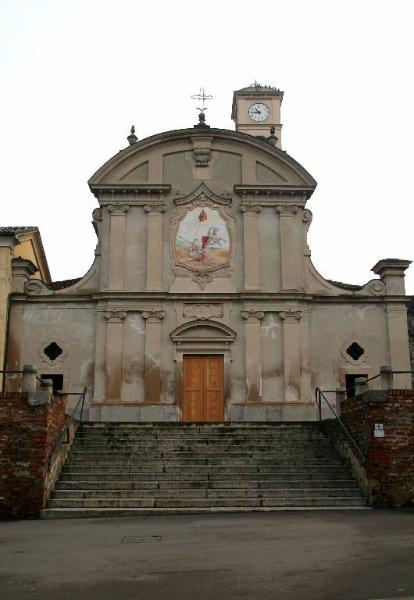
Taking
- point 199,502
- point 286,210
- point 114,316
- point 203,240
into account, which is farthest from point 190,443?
point 286,210

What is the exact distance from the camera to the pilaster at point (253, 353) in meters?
22.3

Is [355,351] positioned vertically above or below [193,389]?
above

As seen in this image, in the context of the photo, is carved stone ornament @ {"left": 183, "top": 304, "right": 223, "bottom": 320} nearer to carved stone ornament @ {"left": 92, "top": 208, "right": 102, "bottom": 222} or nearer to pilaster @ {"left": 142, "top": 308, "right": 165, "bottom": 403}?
pilaster @ {"left": 142, "top": 308, "right": 165, "bottom": 403}

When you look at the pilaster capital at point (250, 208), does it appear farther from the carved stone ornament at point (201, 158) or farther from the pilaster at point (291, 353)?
the pilaster at point (291, 353)

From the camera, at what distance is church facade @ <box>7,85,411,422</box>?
22328 mm

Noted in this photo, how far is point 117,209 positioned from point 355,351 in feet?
31.9

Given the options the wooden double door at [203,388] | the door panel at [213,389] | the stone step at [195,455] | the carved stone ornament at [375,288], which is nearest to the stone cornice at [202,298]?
the carved stone ornament at [375,288]

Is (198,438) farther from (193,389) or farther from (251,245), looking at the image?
(251,245)

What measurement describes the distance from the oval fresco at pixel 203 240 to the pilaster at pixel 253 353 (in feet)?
7.14

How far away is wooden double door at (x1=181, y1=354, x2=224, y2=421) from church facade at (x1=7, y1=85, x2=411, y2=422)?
35 mm

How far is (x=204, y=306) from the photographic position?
908 inches

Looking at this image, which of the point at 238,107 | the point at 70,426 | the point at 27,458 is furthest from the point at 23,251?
the point at 238,107

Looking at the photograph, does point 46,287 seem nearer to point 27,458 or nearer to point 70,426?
point 70,426

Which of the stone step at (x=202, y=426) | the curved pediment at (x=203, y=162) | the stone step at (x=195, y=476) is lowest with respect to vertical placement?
the stone step at (x=195, y=476)
